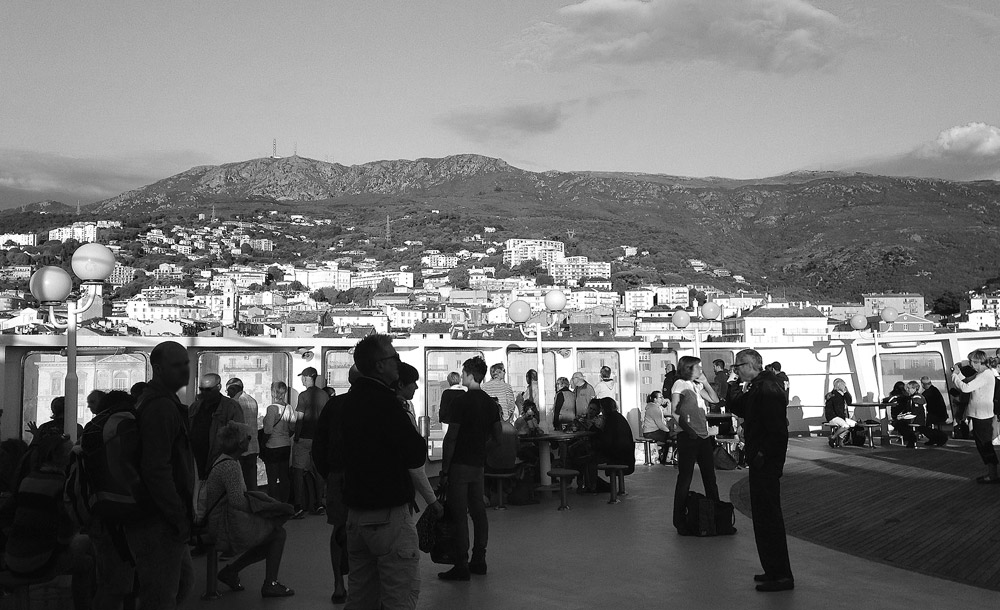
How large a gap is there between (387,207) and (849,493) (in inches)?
7394

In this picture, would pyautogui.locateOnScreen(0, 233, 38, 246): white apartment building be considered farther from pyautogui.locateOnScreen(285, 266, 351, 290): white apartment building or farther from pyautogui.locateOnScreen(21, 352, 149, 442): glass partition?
pyautogui.locateOnScreen(21, 352, 149, 442): glass partition

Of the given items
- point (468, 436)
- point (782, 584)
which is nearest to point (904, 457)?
point (782, 584)

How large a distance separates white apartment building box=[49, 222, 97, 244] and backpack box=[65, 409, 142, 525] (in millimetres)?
162940

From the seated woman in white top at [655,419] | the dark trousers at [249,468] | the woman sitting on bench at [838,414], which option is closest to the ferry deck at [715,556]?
the dark trousers at [249,468]

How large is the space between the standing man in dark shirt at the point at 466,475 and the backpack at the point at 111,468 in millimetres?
2195

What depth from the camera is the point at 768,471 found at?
16.1 feet

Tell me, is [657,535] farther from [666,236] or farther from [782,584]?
[666,236]

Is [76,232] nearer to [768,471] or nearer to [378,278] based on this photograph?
[378,278]

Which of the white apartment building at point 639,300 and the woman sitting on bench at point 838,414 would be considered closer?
the woman sitting on bench at point 838,414

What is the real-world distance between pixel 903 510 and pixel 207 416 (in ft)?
18.5

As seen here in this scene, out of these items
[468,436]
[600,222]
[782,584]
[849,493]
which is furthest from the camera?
[600,222]

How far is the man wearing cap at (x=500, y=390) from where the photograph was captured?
27.1ft

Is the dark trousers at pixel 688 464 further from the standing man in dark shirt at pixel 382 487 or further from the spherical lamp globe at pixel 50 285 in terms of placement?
the spherical lamp globe at pixel 50 285

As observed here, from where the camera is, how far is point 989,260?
12744cm
